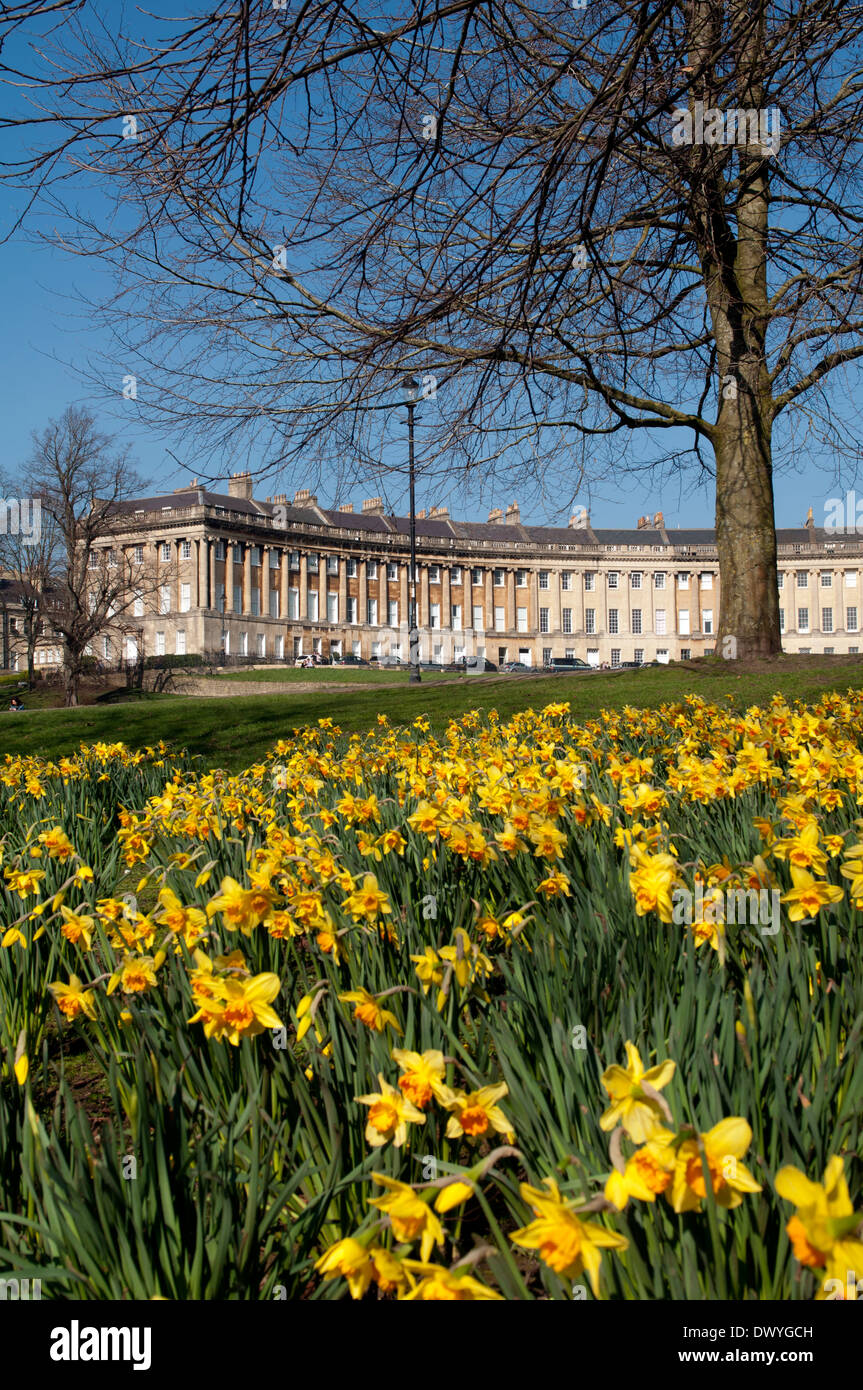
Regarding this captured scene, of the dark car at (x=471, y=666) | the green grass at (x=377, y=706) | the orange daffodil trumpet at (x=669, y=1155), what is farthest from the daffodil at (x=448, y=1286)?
the dark car at (x=471, y=666)

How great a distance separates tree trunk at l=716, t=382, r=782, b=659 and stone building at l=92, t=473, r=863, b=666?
62897 mm

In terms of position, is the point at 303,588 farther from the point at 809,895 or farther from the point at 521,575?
the point at 809,895

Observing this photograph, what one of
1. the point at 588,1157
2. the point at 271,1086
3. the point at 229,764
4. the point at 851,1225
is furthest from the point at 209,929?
the point at 229,764

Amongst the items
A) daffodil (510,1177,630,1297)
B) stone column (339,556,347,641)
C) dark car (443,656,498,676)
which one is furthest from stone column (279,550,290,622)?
daffodil (510,1177,630,1297)

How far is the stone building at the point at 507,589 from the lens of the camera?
77125mm

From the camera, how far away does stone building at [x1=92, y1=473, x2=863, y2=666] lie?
7712 cm

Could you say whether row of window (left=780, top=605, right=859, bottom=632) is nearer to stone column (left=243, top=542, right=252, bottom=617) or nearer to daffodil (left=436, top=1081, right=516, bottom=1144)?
stone column (left=243, top=542, right=252, bottom=617)

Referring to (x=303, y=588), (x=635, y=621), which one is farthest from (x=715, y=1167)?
(x=635, y=621)

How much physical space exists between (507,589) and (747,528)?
246ft

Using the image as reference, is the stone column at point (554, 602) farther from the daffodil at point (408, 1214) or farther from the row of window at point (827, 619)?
the daffodil at point (408, 1214)

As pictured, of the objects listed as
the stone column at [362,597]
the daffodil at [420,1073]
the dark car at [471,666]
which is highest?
the stone column at [362,597]

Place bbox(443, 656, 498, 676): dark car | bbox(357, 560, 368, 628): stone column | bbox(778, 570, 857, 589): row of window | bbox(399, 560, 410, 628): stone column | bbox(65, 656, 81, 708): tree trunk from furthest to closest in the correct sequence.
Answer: bbox(778, 570, 857, 589): row of window → bbox(399, 560, 410, 628): stone column → bbox(357, 560, 368, 628): stone column → bbox(443, 656, 498, 676): dark car → bbox(65, 656, 81, 708): tree trunk

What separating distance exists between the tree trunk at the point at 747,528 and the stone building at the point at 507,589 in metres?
62.9
